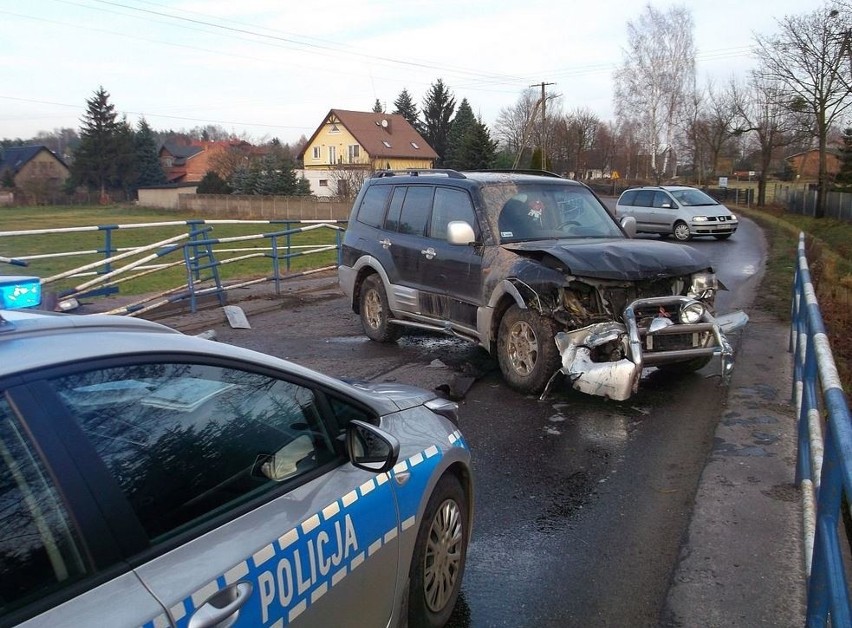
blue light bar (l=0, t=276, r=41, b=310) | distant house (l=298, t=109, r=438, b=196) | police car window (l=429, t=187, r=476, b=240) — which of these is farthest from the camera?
distant house (l=298, t=109, r=438, b=196)

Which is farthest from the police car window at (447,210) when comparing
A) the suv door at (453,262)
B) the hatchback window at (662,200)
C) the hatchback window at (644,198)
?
the hatchback window at (644,198)

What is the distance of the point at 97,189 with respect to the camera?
76.9 m

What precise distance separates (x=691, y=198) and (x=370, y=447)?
22.2 m

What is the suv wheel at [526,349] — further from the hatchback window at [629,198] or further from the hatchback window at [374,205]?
the hatchback window at [629,198]

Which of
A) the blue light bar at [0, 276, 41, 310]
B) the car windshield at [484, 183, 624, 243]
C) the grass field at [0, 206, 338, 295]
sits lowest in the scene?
the grass field at [0, 206, 338, 295]

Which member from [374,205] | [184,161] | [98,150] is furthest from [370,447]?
[184,161]

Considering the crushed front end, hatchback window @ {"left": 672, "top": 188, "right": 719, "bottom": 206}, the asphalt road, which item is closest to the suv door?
→ the asphalt road

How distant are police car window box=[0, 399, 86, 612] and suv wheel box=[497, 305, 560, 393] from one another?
16.8 feet

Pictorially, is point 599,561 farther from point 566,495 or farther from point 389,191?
point 389,191

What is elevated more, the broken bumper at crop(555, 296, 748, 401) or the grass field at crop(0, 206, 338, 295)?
the broken bumper at crop(555, 296, 748, 401)

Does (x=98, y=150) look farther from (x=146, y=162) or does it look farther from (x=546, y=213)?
(x=546, y=213)

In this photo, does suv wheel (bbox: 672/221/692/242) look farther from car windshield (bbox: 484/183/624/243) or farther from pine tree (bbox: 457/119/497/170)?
pine tree (bbox: 457/119/497/170)

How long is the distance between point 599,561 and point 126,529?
109 inches

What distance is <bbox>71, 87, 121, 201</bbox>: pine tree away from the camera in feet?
248
